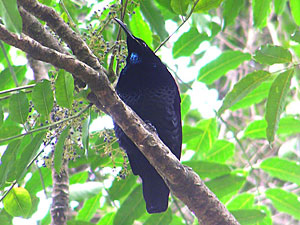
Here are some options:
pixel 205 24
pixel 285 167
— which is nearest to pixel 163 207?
pixel 285 167

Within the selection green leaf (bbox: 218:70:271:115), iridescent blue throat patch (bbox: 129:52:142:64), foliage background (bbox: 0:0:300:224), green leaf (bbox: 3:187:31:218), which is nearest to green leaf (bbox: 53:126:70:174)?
foliage background (bbox: 0:0:300:224)

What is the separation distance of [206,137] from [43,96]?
4.11ft

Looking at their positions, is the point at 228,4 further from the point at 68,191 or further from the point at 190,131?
the point at 68,191

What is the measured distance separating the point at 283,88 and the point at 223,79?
14.0ft

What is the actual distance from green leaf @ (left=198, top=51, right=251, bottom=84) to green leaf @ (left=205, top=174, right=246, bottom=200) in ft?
2.11

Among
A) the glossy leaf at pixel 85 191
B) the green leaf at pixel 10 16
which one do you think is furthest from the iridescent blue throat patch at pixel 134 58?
the green leaf at pixel 10 16

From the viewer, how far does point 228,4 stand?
7.88 feet

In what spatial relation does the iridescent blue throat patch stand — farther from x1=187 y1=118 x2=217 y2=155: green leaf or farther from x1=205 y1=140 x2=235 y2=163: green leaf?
x1=205 y1=140 x2=235 y2=163: green leaf

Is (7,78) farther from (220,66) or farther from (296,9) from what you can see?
(296,9)

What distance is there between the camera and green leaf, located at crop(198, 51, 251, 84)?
271 centimetres

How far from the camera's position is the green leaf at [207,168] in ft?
8.00

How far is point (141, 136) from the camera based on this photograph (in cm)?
183

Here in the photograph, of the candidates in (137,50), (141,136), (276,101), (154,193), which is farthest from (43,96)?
(276,101)

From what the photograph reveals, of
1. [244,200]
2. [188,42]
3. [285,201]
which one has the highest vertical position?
[188,42]
